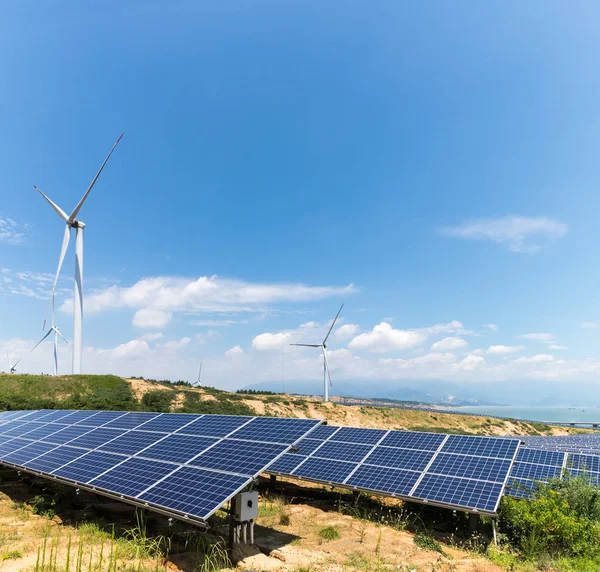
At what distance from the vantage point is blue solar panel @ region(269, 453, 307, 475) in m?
22.4

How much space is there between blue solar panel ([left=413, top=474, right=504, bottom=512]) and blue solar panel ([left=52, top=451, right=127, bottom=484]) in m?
13.5

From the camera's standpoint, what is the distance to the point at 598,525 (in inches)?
604

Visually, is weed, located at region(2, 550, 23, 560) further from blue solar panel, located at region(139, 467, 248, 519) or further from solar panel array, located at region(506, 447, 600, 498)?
solar panel array, located at region(506, 447, 600, 498)

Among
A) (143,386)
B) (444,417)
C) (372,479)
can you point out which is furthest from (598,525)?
(444,417)

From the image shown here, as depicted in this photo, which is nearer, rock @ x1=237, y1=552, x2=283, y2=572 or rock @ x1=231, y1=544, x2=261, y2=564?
rock @ x1=237, y1=552, x2=283, y2=572

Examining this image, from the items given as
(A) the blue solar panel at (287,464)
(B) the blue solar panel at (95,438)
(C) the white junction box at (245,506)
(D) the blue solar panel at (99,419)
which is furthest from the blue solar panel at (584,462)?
(D) the blue solar panel at (99,419)

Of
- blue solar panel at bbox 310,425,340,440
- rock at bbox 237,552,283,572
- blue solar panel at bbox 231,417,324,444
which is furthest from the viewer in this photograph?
blue solar panel at bbox 310,425,340,440

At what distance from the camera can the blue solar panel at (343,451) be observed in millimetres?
→ 22656

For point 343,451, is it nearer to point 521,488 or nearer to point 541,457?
point 521,488

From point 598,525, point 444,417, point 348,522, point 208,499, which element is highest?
point 208,499

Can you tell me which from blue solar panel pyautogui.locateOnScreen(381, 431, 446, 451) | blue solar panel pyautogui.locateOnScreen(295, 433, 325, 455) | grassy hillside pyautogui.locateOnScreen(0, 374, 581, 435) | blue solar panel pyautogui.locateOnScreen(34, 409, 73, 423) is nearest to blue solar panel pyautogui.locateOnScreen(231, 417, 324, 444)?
blue solar panel pyautogui.locateOnScreen(295, 433, 325, 455)

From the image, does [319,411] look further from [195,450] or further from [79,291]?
[195,450]

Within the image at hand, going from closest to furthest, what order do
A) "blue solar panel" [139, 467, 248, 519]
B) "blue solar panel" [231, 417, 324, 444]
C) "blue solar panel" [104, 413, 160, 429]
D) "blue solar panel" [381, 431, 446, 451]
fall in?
"blue solar panel" [139, 467, 248, 519], "blue solar panel" [231, 417, 324, 444], "blue solar panel" [381, 431, 446, 451], "blue solar panel" [104, 413, 160, 429]

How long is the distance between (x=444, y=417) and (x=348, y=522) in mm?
83180
